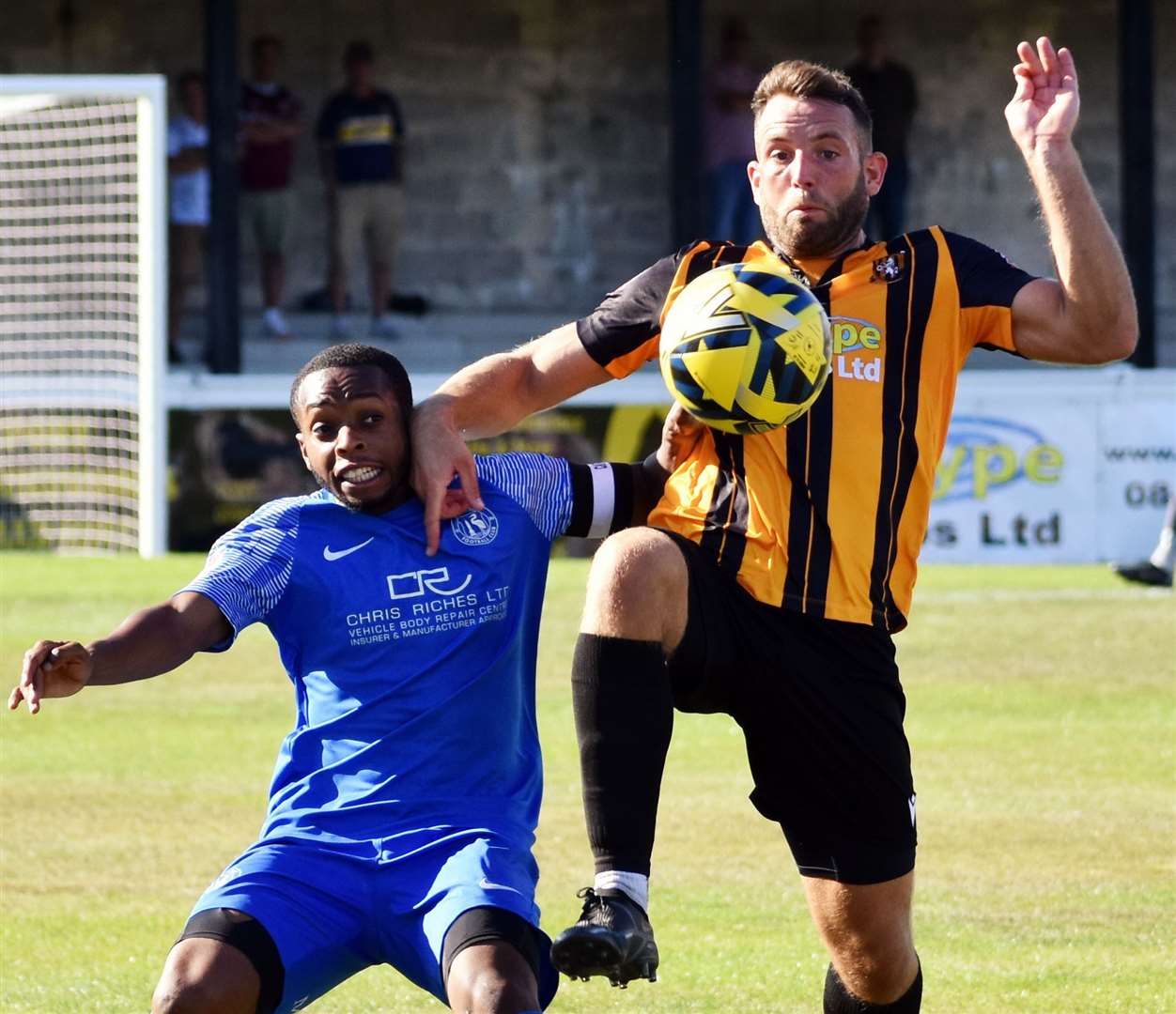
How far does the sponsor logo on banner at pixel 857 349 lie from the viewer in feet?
15.5

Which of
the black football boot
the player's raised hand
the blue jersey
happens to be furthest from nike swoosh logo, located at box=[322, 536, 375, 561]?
the player's raised hand

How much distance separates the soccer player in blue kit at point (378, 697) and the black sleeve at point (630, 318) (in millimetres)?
208

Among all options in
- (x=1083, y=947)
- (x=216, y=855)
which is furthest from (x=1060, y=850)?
(x=216, y=855)

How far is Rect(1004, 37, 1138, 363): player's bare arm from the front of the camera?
457 centimetres

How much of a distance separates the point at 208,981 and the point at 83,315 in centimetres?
1582

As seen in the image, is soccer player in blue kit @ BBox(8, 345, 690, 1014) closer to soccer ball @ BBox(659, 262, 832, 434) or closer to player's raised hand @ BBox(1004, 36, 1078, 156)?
soccer ball @ BBox(659, 262, 832, 434)

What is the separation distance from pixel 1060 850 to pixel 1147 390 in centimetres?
992

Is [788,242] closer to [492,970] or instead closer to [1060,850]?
[492,970]

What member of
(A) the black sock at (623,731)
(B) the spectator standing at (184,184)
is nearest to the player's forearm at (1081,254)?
(A) the black sock at (623,731)

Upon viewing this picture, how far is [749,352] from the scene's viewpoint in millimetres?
4445

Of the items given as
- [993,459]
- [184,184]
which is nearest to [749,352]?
[993,459]

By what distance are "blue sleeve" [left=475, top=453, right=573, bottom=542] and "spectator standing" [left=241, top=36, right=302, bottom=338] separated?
1669 centimetres

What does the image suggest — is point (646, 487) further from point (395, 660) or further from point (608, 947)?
point (608, 947)

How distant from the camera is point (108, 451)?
671 inches
